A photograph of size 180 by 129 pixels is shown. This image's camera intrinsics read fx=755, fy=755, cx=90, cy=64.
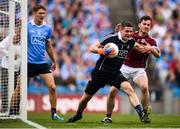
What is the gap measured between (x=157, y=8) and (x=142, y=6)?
0.60 meters

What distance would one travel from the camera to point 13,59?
14.8m

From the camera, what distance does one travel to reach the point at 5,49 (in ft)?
48.8

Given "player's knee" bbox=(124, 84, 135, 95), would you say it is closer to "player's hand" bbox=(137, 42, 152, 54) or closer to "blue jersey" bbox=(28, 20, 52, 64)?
"player's hand" bbox=(137, 42, 152, 54)

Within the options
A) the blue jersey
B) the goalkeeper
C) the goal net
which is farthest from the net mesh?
the goalkeeper

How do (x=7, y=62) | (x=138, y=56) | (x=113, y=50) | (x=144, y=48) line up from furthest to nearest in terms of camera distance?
1. (x=138, y=56)
2. (x=7, y=62)
3. (x=144, y=48)
4. (x=113, y=50)

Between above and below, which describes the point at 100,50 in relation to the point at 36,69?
above

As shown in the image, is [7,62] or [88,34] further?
[88,34]

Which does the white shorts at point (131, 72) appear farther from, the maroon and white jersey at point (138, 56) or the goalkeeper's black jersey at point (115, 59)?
the goalkeeper's black jersey at point (115, 59)

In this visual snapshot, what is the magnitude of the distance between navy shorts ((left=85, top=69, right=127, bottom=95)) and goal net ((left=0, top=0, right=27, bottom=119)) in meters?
1.28

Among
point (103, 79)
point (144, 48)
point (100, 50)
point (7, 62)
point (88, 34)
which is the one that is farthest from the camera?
point (88, 34)

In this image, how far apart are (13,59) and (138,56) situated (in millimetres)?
2561

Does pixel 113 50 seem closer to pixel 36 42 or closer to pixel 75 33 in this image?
pixel 36 42

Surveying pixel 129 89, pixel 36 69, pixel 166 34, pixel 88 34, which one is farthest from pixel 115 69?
pixel 166 34

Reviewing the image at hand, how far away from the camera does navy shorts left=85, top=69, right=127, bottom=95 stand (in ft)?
46.8
